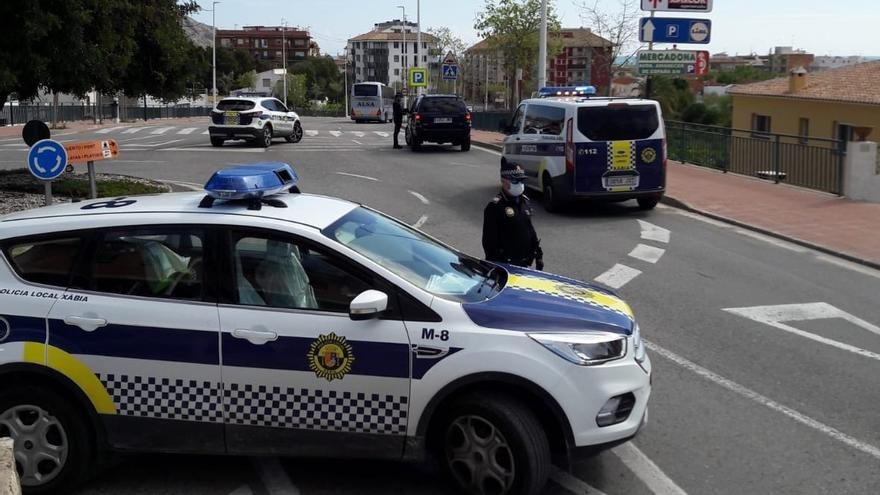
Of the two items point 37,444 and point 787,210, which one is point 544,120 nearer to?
point 787,210

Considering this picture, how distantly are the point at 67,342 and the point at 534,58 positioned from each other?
44.2m

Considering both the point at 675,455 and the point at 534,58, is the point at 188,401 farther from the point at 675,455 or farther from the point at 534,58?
the point at 534,58

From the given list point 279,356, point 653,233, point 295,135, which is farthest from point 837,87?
point 279,356

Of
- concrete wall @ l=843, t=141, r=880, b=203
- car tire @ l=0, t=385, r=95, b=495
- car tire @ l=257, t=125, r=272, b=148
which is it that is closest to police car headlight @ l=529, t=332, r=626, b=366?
car tire @ l=0, t=385, r=95, b=495

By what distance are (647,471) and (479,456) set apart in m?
1.21

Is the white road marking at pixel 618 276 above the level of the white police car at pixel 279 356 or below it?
below

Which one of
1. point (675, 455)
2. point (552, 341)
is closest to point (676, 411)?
point (675, 455)

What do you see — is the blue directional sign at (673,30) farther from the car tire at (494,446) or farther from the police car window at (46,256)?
the police car window at (46,256)

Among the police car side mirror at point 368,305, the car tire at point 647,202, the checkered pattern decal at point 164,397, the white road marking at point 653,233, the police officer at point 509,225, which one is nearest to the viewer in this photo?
the police car side mirror at point 368,305

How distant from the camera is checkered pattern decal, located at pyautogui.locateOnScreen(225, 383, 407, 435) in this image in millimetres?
4711

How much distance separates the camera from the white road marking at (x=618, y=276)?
10844 mm

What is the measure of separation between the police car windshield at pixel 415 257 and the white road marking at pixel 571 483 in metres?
1.09

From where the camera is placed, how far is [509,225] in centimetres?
769

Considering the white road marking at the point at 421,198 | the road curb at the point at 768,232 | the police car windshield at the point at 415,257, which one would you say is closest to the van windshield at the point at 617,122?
A: the road curb at the point at 768,232
